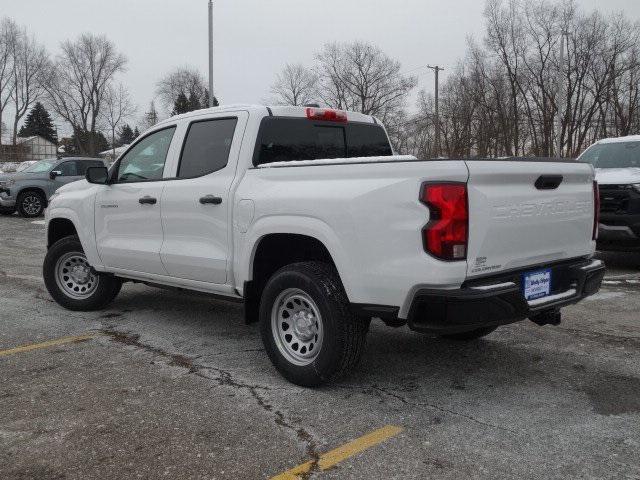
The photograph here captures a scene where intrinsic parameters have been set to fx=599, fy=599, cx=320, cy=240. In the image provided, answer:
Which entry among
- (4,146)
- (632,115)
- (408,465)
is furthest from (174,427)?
(4,146)

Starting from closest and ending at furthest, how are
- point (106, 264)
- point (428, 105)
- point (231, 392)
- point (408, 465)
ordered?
point (408, 465)
point (231, 392)
point (106, 264)
point (428, 105)

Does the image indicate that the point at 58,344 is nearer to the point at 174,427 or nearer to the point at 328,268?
the point at 174,427

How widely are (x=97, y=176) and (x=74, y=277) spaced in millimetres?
Answer: 1257

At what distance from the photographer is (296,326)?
3.99 metres

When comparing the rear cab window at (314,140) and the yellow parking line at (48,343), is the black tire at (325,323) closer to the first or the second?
the rear cab window at (314,140)

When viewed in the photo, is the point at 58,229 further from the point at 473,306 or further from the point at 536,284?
the point at 536,284

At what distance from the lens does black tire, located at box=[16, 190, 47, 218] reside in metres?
17.1

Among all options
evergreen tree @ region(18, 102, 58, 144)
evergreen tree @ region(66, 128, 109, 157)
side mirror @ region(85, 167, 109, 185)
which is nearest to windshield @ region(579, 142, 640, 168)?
side mirror @ region(85, 167, 109, 185)

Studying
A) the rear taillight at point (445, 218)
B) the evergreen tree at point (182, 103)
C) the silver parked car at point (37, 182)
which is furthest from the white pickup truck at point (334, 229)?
the evergreen tree at point (182, 103)

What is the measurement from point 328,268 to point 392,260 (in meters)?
0.60

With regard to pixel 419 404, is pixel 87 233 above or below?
above

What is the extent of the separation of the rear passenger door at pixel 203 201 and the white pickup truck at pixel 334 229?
0.01m

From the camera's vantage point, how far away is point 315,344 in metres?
3.86

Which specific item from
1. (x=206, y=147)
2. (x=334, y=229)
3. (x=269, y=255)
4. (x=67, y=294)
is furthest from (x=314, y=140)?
(x=67, y=294)
